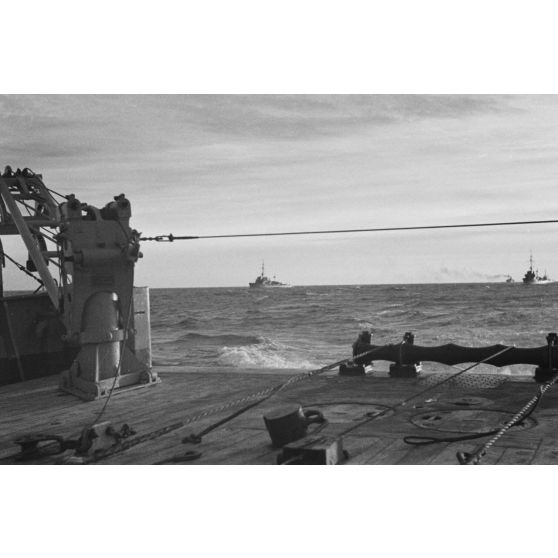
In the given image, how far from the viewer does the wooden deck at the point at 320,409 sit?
479 centimetres

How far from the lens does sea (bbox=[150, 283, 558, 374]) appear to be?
2498 centimetres

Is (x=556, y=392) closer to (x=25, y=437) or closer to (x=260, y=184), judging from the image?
(x=25, y=437)

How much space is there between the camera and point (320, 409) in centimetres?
621

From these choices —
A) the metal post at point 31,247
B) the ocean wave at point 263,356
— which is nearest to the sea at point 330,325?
the ocean wave at point 263,356

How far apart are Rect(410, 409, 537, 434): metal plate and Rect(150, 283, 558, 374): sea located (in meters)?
11.9

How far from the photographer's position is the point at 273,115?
10266 mm

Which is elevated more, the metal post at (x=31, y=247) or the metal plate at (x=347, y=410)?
the metal post at (x=31, y=247)

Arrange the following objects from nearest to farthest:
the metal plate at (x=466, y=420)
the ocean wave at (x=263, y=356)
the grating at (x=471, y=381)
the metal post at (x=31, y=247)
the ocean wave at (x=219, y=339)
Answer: the metal plate at (x=466, y=420) < the grating at (x=471, y=381) < the metal post at (x=31, y=247) < the ocean wave at (x=263, y=356) < the ocean wave at (x=219, y=339)

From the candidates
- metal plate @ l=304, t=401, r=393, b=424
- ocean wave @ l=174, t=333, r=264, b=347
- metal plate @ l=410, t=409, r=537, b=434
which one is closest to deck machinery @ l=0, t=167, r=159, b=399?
metal plate @ l=304, t=401, r=393, b=424

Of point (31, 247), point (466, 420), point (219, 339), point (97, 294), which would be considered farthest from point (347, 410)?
point (219, 339)

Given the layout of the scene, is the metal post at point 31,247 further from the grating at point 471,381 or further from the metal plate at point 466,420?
the metal plate at point 466,420

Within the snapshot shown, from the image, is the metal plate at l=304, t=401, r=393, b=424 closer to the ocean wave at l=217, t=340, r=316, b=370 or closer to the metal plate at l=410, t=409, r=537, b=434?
the metal plate at l=410, t=409, r=537, b=434

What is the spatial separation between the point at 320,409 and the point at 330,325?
28042 millimetres

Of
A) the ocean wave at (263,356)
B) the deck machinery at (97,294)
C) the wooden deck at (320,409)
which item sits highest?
the deck machinery at (97,294)
